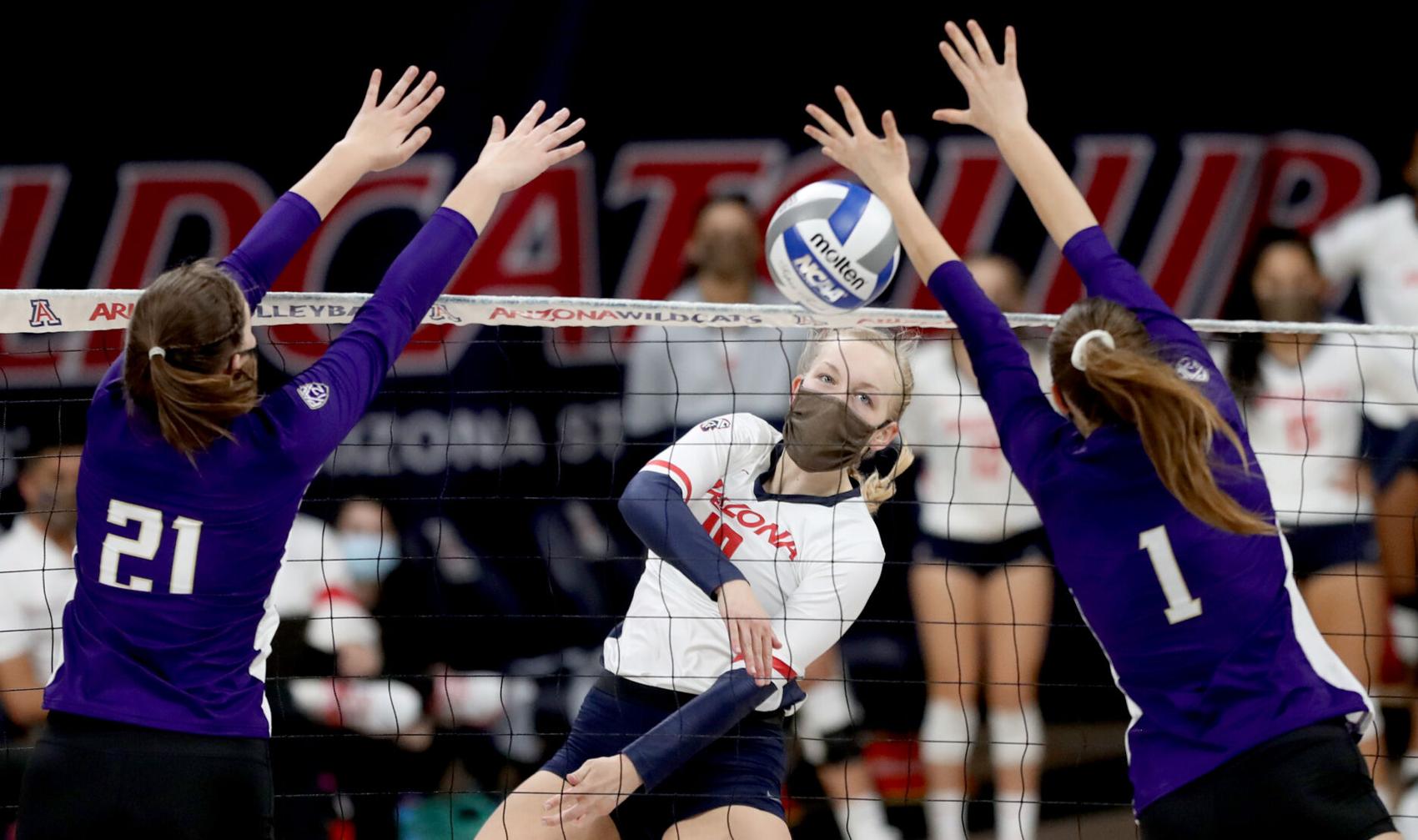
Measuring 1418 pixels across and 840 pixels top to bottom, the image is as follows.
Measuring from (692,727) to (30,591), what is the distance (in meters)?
3.18

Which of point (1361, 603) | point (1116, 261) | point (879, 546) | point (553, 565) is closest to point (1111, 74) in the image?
point (1361, 603)

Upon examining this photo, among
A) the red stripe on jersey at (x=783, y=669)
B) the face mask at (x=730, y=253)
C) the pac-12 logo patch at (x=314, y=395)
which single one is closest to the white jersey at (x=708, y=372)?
the face mask at (x=730, y=253)

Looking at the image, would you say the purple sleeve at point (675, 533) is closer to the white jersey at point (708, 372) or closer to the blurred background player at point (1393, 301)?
the white jersey at point (708, 372)

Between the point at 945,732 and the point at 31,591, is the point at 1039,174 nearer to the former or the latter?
the point at 945,732

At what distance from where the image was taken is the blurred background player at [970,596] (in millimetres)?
5211

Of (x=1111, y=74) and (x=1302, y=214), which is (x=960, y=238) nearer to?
(x=1111, y=74)

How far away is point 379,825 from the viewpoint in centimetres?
565

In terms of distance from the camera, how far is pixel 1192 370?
9.20ft

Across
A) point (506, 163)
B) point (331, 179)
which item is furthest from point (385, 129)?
point (506, 163)

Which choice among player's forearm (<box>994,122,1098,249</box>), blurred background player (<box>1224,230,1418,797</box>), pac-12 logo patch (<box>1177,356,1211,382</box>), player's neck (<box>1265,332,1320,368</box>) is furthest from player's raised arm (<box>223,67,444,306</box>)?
player's neck (<box>1265,332,1320,368</box>)

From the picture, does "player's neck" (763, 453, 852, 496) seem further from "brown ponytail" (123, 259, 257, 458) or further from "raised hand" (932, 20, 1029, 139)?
"brown ponytail" (123, 259, 257, 458)

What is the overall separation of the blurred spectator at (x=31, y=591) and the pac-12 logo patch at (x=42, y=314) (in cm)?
167

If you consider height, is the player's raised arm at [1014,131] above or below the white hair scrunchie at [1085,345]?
above

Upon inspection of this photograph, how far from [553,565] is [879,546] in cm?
275
